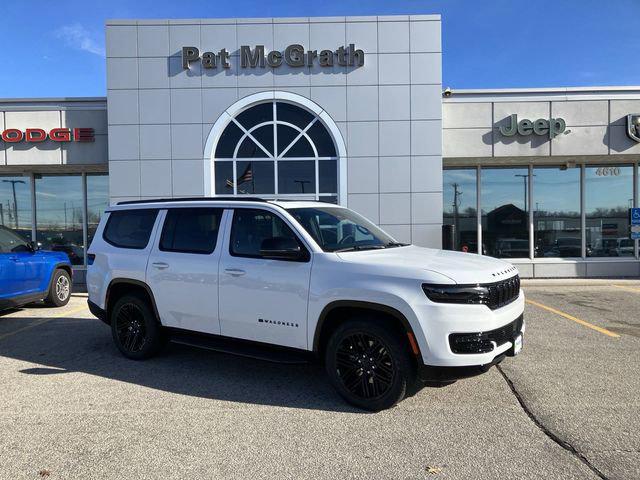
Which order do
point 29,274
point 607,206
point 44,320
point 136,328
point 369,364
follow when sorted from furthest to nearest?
point 607,206
point 29,274
point 44,320
point 136,328
point 369,364

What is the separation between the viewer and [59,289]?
9859 millimetres

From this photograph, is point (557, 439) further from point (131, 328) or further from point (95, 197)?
point (95, 197)

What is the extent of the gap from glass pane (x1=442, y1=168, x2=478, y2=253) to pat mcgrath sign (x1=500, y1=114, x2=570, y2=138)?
191 cm

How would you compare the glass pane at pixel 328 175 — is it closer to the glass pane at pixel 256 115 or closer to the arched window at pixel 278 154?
the arched window at pixel 278 154

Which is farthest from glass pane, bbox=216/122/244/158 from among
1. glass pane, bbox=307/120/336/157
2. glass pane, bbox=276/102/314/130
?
glass pane, bbox=307/120/336/157

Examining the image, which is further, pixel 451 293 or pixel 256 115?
pixel 256 115

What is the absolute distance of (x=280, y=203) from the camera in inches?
204

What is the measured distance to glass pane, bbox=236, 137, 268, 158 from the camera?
12.7m

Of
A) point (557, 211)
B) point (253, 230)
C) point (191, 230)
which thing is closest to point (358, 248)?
point (253, 230)

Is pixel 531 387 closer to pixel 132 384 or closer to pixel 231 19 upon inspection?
pixel 132 384

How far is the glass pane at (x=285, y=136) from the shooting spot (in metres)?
12.7

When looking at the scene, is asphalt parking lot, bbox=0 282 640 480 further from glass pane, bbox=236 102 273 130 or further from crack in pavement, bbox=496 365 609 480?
glass pane, bbox=236 102 273 130

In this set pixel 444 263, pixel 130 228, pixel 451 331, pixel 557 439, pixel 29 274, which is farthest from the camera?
pixel 29 274

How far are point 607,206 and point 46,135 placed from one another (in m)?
16.4
